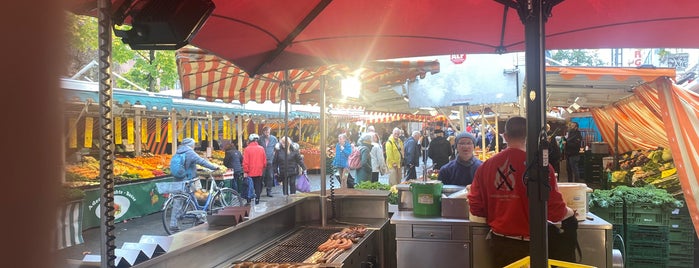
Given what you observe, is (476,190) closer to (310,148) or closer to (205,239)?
(205,239)

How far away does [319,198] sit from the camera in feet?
18.4

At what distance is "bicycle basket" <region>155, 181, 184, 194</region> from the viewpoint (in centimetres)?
930

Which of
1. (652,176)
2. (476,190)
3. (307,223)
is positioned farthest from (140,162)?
(652,176)

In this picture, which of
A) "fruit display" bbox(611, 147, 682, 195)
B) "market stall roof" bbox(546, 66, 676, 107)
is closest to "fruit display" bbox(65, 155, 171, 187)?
"market stall roof" bbox(546, 66, 676, 107)

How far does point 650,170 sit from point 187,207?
31.8ft

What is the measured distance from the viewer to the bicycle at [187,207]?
9086 millimetres

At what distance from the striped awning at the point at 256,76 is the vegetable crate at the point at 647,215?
335 centimetres

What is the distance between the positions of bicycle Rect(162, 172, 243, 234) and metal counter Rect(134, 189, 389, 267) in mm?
3773

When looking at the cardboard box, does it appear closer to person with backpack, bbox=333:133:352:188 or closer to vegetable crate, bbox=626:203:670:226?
vegetable crate, bbox=626:203:670:226

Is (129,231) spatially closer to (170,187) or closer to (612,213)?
(170,187)

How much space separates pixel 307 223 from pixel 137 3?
3.72 m

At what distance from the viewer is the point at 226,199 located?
1102 centimetres

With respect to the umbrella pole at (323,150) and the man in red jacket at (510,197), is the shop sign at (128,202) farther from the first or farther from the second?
the man in red jacket at (510,197)

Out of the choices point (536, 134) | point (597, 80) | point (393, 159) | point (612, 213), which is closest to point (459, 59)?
point (597, 80)
